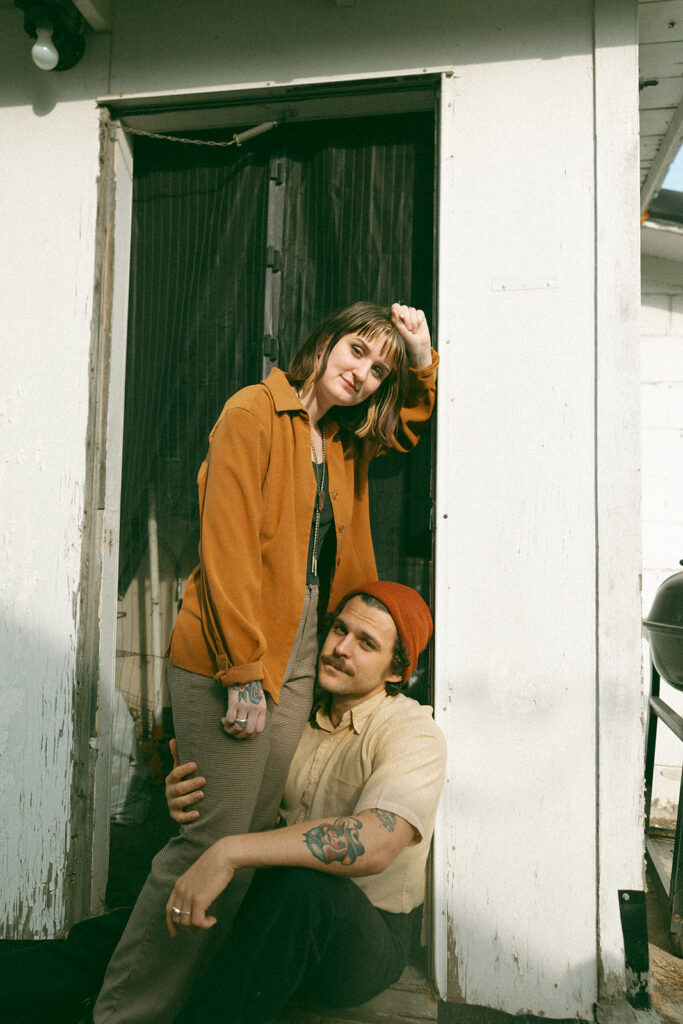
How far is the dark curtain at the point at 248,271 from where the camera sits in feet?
8.32

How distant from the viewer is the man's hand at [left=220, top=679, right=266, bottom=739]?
1.79m

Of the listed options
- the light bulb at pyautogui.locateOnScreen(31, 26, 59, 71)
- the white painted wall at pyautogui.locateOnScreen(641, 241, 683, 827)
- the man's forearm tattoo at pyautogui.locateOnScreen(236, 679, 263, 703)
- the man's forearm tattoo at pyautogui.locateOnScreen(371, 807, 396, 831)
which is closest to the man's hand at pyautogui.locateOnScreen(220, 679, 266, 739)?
the man's forearm tattoo at pyautogui.locateOnScreen(236, 679, 263, 703)

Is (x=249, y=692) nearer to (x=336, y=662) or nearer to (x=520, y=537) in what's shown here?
(x=336, y=662)

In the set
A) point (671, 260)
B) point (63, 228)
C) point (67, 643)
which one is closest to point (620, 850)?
point (67, 643)

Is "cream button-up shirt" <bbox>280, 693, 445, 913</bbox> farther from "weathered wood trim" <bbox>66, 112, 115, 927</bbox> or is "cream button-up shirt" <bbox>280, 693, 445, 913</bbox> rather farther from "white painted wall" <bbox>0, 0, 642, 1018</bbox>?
"weathered wood trim" <bbox>66, 112, 115, 927</bbox>

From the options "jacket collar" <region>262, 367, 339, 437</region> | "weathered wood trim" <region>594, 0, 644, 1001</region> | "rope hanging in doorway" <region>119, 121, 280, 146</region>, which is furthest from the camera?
"rope hanging in doorway" <region>119, 121, 280, 146</region>

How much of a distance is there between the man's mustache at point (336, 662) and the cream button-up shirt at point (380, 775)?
0.13 metres

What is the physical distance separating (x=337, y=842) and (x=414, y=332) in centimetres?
150

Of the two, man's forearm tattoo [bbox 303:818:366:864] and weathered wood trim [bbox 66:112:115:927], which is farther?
weathered wood trim [bbox 66:112:115:927]

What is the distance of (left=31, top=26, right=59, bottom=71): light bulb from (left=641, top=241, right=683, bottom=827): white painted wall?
3129 millimetres

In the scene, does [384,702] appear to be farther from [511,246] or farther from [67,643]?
[511,246]

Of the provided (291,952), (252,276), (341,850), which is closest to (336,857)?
(341,850)

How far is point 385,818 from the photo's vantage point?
1.74 metres

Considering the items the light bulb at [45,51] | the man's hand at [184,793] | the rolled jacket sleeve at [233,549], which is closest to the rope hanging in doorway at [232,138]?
the light bulb at [45,51]
